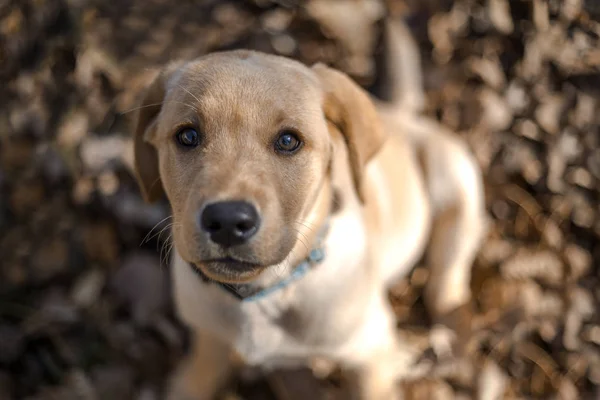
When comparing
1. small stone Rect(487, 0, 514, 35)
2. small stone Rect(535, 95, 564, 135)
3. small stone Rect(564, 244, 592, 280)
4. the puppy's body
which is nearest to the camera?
the puppy's body

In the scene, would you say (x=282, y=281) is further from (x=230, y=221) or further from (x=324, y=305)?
(x=230, y=221)

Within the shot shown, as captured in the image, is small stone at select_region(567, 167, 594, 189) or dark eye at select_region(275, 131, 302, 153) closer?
dark eye at select_region(275, 131, 302, 153)

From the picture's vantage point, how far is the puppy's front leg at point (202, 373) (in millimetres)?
2750

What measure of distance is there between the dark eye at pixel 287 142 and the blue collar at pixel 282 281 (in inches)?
14.9

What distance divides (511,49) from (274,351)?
2.37 meters

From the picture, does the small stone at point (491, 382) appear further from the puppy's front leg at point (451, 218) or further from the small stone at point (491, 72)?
the small stone at point (491, 72)

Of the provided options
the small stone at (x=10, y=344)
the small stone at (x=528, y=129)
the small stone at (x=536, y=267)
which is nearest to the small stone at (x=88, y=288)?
the small stone at (x=10, y=344)

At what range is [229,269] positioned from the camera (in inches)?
69.1

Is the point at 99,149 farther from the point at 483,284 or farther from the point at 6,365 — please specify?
the point at 483,284

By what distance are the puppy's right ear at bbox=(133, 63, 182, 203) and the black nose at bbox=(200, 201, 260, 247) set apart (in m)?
0.58

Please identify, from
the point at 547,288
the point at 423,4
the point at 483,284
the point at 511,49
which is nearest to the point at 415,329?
the point at 483,284

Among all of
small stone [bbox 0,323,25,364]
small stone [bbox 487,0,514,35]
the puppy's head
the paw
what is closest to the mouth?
the puppy's head

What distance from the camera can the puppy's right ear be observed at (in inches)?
81.2

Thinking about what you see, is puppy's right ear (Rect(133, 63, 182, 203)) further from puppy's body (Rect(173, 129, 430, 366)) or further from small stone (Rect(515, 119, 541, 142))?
small stone (Rect(515, 119, 541, 142))
